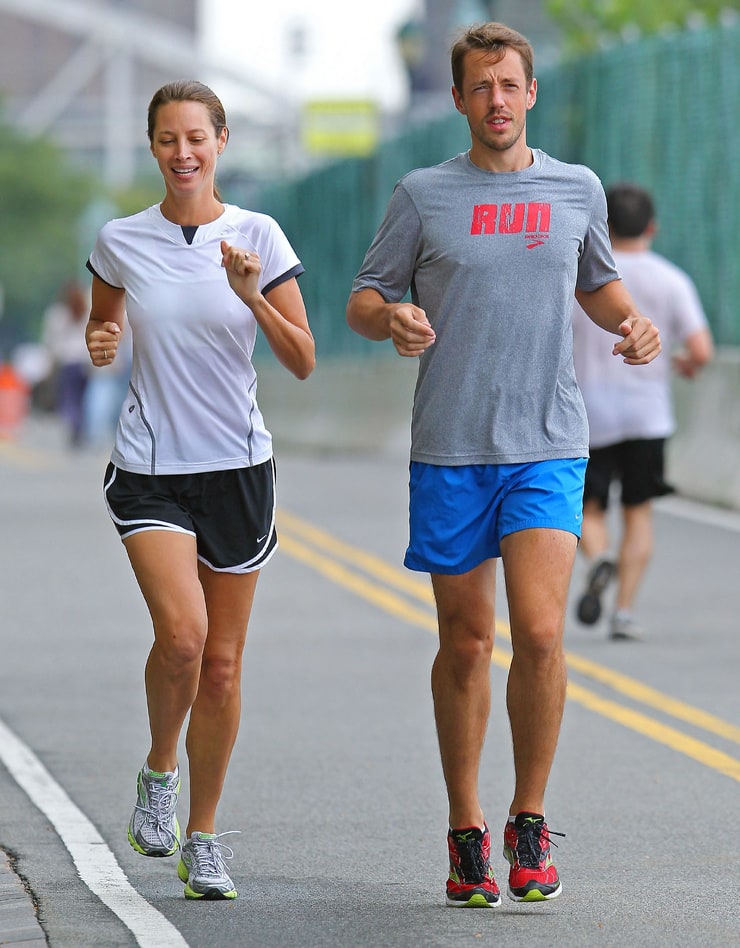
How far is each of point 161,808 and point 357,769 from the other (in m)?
1.95

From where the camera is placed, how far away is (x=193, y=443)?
19.3 feet

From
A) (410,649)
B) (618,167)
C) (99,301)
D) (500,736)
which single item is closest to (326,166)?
(618,167)

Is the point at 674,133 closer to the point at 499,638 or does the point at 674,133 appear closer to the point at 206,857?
the point at 499,638

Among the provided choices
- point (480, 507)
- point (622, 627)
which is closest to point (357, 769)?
point (480, 507)

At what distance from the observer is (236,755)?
8180mm

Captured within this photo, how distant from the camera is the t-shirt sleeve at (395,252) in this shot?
5840mm

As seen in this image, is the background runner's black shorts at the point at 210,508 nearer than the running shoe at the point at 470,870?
No

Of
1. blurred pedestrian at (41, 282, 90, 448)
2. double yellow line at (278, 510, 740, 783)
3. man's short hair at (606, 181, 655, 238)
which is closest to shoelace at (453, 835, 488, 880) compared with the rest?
double yellow line at (278, 510, 740, 783)

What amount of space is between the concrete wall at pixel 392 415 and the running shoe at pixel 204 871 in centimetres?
1018

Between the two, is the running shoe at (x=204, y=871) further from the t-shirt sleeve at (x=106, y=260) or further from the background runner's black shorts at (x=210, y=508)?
the t-shirt sleeve at (x=106, y=260)

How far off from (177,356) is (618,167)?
47.1 ft

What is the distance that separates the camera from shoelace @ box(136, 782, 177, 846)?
5.96 metres

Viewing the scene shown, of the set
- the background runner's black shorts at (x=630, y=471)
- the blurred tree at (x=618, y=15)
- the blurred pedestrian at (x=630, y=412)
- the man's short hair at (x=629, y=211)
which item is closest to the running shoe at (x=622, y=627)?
the blurred pedestrian at (x=630, y=412)

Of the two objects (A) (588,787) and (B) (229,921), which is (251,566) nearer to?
(B) (229,921)
